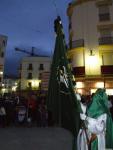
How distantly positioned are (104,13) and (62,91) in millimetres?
23204

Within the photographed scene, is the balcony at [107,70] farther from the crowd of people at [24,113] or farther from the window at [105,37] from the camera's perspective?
the crowd of people at [24,113]

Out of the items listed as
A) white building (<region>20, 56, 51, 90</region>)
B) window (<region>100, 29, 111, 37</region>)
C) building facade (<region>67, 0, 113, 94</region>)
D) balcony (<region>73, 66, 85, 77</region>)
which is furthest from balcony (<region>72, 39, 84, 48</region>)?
white building (<region>20, 56, 51, 90</region>)

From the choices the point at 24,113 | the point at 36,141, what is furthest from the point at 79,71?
the point at 36,141

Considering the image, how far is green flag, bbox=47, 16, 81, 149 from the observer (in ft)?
13.6

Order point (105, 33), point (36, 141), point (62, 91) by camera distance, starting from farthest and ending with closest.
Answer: point (105, 33)
point (36, 141)
point (62, 91)

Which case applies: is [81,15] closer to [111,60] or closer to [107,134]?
[111,60]

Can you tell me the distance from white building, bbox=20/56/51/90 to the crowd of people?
37.9m

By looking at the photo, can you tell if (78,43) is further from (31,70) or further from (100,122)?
(31,70)

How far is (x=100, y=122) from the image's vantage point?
4.37 meters

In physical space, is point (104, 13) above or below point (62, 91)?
above

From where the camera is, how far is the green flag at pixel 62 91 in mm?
4145

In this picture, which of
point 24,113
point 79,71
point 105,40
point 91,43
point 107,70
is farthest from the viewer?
point 91,43

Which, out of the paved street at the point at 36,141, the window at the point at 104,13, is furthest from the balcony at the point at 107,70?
the paved street at the point at 36,141

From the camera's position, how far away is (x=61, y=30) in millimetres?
4340
